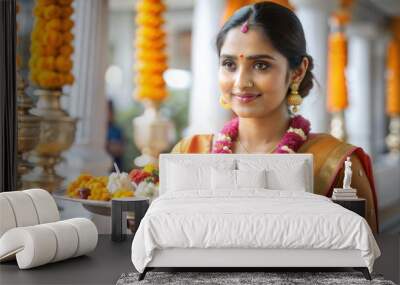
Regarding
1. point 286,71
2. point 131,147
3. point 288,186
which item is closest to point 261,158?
point 288,186

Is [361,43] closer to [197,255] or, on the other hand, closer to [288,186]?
[288,186]

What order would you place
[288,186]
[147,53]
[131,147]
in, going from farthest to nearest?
1. [131,147]
2. [147,53]
3. [288,186]

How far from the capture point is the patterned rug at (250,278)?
3488 mm

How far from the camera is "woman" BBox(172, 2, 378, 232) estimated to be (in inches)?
174

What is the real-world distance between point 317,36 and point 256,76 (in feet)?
12.7

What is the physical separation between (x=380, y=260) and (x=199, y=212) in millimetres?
1228

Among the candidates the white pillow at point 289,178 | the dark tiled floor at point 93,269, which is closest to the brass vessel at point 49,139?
the dark tiled floor at point 93,269

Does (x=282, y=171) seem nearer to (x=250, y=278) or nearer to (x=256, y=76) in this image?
(x=256, y=76)

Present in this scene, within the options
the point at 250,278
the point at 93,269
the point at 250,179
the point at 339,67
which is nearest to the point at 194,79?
the point at 250,179

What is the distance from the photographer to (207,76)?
7.11 metres

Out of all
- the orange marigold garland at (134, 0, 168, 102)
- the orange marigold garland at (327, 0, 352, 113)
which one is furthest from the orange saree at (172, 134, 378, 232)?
the orange marigold garland at (327, 0, 352, 113)

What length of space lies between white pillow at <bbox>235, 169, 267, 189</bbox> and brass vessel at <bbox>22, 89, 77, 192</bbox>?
1603mm

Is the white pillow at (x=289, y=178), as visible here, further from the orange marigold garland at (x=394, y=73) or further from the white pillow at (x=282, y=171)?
the orange marigold garland at (x=394, y=73)

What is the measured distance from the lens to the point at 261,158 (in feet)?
14.5
